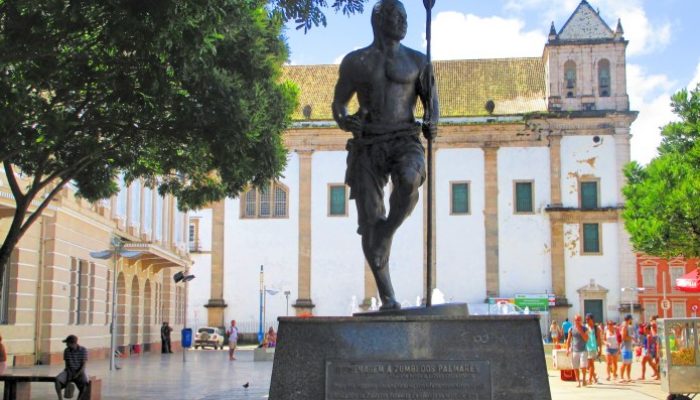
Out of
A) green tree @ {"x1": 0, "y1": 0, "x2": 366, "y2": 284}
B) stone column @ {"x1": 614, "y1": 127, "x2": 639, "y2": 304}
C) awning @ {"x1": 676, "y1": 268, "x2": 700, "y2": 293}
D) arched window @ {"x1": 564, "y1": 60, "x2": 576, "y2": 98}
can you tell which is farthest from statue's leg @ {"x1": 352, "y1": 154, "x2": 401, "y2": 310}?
arched window @ {"x1": 564, "y1": 60, "x2": 576, "y2": 98}

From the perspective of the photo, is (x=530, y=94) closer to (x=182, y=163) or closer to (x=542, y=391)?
(x=182, y=163)

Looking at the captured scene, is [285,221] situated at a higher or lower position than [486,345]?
higher

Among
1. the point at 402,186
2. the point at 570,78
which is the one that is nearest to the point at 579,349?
the point at 402,186

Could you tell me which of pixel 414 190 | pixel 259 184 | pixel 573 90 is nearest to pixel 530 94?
pixel 573 90

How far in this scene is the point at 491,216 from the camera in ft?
155

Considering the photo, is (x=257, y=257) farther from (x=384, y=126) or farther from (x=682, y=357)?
(x=384, y=126)

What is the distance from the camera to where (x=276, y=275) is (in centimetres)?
4809

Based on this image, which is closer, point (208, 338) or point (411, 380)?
point (411, 380)

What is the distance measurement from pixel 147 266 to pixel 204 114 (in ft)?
74.6

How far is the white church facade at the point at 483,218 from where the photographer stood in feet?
153

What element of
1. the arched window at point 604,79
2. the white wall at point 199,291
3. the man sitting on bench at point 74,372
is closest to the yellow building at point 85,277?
the man sitting on bench at point 74,372

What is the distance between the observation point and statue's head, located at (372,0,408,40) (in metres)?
6.54

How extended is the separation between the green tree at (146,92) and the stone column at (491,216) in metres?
31.6

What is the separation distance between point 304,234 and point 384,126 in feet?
137
